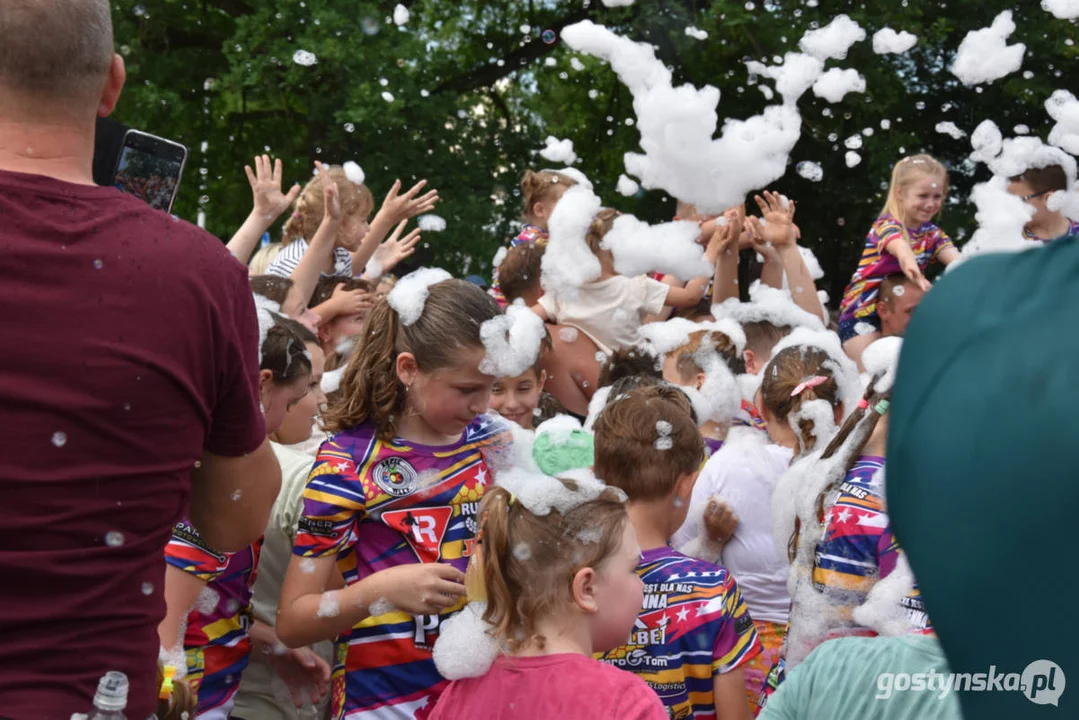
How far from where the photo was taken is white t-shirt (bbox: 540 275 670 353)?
5082 millimetres

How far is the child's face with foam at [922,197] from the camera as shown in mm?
6344

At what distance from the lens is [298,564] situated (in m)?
2.79

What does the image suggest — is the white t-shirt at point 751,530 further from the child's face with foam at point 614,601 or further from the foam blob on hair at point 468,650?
the foam blob on hair at point 468,650

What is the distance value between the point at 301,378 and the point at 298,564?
0.57m

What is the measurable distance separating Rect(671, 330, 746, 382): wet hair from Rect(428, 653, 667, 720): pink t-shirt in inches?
98.7

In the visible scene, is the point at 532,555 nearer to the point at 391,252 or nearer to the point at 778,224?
the point at 391,252

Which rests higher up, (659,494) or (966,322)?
(966,322)

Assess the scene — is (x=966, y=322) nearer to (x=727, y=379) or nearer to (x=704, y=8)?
(x=727, y=379)

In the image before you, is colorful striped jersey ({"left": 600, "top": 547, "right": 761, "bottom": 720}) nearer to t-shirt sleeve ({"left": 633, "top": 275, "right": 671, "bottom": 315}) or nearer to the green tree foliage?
t-shirt sleeve ({"left": 633, "top": 275, "right": 671, "bottom": 315})

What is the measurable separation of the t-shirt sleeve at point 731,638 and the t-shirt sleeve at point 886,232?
12.3 ft

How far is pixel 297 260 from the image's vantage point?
5355 mm

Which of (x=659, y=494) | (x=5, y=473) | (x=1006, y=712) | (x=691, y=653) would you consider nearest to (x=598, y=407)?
(x=659, y=494)

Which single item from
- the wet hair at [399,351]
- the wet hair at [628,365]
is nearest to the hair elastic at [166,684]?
the wet hair at [399,351]

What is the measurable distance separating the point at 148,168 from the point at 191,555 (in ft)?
2.91
